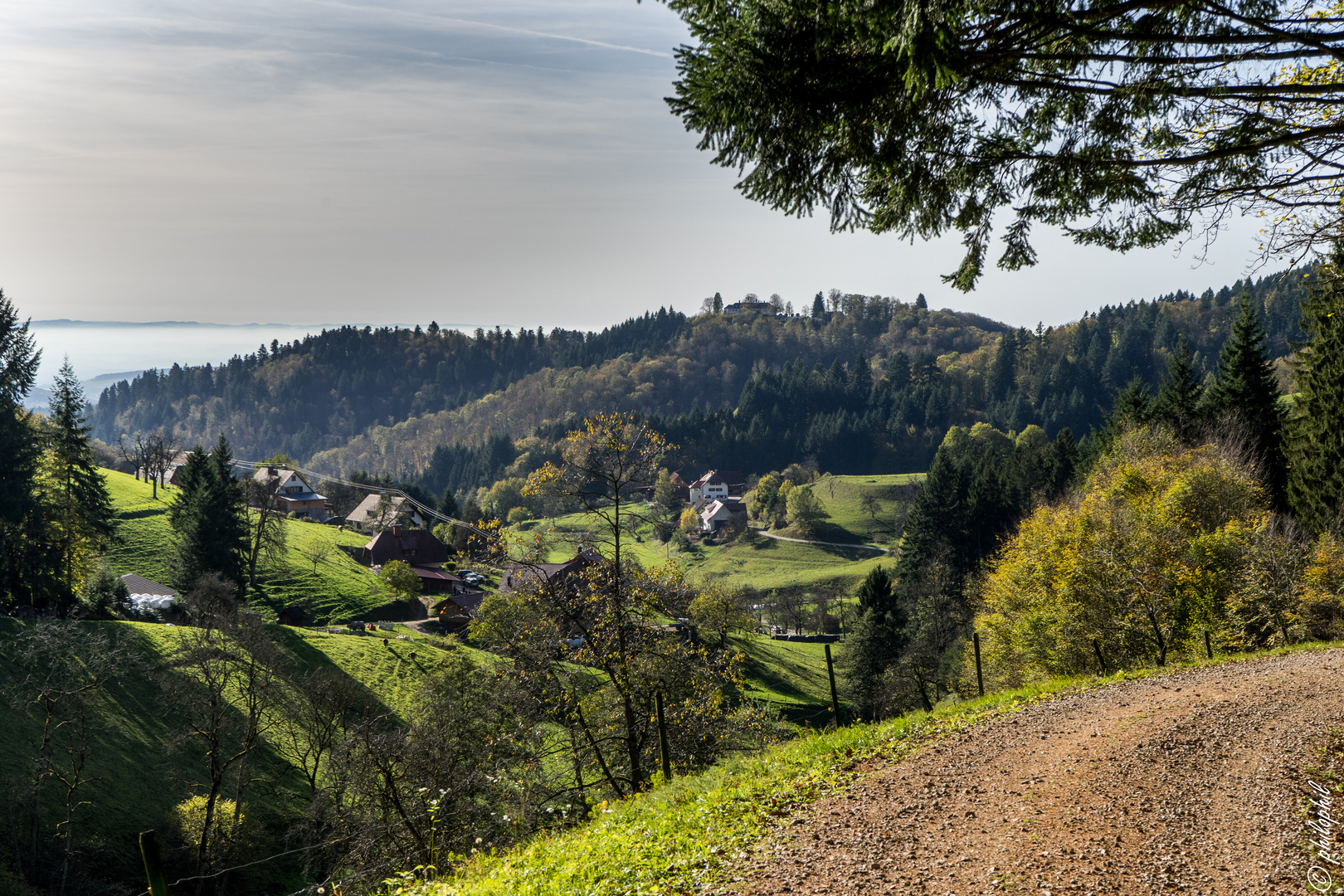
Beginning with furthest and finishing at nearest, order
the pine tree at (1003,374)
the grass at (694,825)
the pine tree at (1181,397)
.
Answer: the pine tree at (1003,374), the pine tree at (1181,397), the grass at (694,825)

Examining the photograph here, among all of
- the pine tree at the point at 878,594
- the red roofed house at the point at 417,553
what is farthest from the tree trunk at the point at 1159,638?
the red roofed house at the point at 417,553

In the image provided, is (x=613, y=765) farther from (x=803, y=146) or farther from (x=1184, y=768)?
(x=803, y=146)

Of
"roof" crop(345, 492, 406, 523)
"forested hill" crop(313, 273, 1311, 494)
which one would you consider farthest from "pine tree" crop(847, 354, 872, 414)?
"roof" crop(345, 492, 406, 523)

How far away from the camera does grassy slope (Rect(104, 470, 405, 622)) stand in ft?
172

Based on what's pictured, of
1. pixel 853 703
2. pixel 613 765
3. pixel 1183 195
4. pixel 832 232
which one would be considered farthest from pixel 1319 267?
pixel 853 703

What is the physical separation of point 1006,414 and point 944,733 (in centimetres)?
14413

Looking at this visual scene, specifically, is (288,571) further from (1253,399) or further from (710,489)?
(710,489)

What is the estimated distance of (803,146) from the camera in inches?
256

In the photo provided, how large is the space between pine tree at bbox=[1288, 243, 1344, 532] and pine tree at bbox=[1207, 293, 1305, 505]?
3.60 meters

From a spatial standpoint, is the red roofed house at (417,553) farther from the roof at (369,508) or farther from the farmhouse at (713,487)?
the farmhouse at (713,487)

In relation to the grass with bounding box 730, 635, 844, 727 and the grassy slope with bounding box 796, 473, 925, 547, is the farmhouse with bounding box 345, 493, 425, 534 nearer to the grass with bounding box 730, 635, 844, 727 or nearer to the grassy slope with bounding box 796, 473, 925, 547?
the grass with bounding box 730, 635, 844, 727

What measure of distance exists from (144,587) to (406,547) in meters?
24.3

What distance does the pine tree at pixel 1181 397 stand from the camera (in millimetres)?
39281

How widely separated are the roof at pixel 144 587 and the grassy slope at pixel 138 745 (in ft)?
49.3
